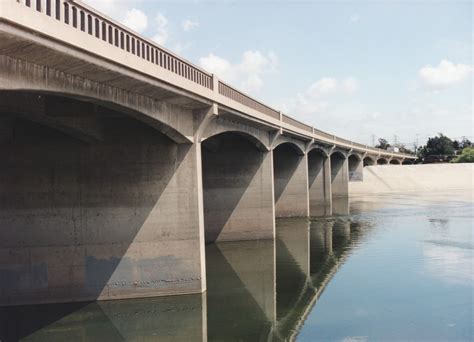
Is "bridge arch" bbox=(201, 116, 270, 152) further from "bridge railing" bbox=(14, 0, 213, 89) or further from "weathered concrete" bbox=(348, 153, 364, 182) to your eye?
"weathered concrete" bbox=(348, 153, 364, 182)

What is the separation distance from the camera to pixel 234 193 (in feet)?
98.2

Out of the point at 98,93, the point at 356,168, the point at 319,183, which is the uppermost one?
the point at 98,93

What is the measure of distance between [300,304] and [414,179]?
74.6 meters

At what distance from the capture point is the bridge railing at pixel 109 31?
9953 mm

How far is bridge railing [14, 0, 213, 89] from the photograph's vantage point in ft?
32.7

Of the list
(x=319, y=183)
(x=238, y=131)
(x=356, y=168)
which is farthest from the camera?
(x=356, y=168)

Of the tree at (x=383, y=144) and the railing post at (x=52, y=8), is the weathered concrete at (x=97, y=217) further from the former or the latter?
the tree at (x=383, y=144)

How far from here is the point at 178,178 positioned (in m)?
18.1

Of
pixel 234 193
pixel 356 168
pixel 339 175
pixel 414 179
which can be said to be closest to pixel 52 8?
pixel 234 193

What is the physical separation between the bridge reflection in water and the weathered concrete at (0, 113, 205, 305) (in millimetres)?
668

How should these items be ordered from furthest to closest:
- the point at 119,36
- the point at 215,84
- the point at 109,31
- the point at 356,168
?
1. the point at 356,168
2. the point at 215,84
3. the point at 119,36
4. the point at 109,31

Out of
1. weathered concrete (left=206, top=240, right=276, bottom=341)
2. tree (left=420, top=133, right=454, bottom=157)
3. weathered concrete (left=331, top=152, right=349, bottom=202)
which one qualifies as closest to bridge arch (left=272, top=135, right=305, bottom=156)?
weathered concrete (left=206, top=240, right=276, bottom=341)

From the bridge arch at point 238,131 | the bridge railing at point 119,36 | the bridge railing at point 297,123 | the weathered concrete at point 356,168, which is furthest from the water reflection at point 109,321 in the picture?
the weathered concrete at point 356,168

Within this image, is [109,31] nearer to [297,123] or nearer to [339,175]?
[297,123]
